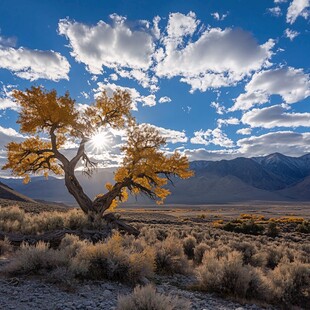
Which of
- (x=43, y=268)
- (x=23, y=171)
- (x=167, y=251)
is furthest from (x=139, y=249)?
(x=23, y=171)

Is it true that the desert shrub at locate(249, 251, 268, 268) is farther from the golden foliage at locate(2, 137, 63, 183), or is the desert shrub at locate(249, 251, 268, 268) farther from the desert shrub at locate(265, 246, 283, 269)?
the golden foliage at locate(2, 137, 63, 183)

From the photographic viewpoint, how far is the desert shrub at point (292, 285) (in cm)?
989

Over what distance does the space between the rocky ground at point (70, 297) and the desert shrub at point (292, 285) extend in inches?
57.3

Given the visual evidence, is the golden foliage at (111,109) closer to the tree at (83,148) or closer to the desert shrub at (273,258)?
the tree at (83,148)

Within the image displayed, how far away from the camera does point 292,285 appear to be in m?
10.2

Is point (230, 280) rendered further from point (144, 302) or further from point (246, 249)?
point (246, 249)

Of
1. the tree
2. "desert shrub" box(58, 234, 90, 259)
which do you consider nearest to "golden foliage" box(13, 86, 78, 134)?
the tree

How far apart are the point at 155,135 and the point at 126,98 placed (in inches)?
136

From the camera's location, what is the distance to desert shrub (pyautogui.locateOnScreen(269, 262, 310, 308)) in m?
9.89

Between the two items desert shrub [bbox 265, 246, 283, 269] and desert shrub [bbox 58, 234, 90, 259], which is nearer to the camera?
desert shrub [bbox 58, 234, 90, 259]

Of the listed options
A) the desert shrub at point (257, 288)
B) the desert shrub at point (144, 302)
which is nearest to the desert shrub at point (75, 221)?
the desert shrub at point (257, 288)

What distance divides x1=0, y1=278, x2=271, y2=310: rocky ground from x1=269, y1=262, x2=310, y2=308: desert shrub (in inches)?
57.3

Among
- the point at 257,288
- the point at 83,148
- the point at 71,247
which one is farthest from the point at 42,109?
the point at 257,288

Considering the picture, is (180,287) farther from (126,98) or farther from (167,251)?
(126,98)
